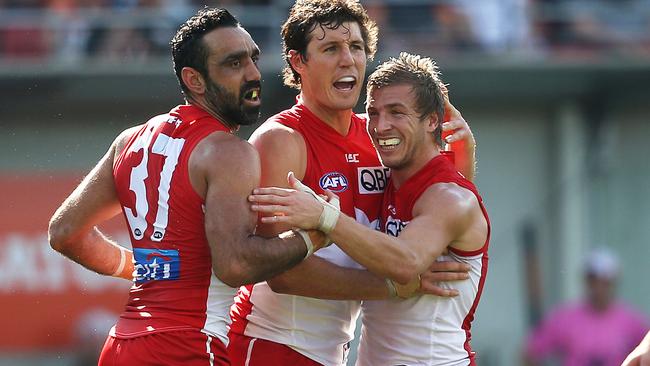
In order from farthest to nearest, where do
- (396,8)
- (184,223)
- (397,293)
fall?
(396,8) → (397,293) → (184,223)

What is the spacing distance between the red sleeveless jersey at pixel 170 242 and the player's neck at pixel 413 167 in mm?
992

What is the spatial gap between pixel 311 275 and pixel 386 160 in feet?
2.32

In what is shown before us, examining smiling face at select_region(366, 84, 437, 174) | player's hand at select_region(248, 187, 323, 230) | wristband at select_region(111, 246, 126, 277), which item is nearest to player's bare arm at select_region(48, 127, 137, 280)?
wristband at select_region(111, 246, 126, 277)

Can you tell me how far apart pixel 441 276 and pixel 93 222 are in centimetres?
175

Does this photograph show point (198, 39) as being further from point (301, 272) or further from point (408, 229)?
point (408, 229)

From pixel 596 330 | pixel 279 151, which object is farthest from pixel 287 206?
pixel 596 330

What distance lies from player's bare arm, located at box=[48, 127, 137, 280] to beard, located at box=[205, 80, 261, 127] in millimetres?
454

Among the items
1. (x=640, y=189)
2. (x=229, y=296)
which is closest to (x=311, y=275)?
(x=229, y=296)

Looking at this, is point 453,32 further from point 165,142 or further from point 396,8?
point 165,142

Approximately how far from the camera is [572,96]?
15.4 metres

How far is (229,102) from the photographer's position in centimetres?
610

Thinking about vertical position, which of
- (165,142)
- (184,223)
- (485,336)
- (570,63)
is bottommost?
(485,336)

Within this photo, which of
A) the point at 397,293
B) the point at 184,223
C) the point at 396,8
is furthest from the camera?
the point at 396,8

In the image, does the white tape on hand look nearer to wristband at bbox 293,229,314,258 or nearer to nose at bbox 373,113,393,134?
wristband at bbox 293,229,314,258
